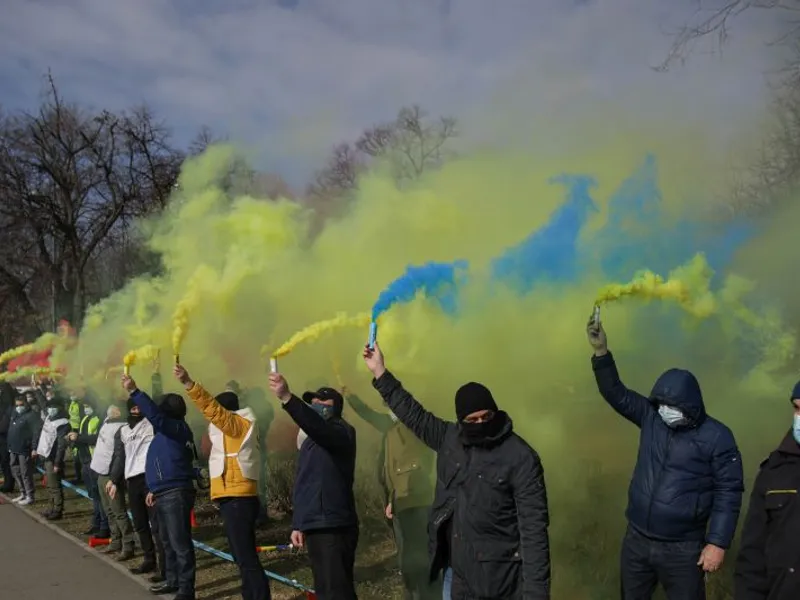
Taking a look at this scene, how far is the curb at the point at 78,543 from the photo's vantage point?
7.13 metres

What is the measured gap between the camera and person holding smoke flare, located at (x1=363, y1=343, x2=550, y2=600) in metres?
3.33

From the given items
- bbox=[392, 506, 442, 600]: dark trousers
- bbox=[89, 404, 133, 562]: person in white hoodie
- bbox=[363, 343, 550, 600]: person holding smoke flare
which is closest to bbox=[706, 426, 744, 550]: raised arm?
bbox=[363, 343, 550, 600]: person holding smoke flare

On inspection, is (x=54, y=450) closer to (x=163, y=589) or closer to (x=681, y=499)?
(x=163, y=589)

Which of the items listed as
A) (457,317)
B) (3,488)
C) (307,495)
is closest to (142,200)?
(3,488)

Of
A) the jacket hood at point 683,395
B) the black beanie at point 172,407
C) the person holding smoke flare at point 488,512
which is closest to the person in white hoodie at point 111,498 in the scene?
the black beanie at point 172,407

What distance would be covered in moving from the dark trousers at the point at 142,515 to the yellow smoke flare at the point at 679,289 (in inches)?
185

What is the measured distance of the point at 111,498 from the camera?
7.93 meters

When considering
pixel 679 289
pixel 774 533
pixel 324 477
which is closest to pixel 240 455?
pixel 324 477

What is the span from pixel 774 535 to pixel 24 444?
10786mm

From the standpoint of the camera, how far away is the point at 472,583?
3428mm

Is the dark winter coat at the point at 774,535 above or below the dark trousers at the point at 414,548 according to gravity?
above

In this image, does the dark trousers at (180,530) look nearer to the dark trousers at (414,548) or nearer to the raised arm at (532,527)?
the dark trousers at (414,548)

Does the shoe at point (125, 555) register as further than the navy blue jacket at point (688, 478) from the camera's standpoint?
Yes

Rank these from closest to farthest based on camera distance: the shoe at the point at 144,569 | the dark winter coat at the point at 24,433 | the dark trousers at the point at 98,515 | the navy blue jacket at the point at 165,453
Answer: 1. the navy blue jacket at the point at 165,453
2. the shoe at the point at 144,569
3. the dark trousers at the point at 98,515
4. the dark winter coat at the point at 24,433
